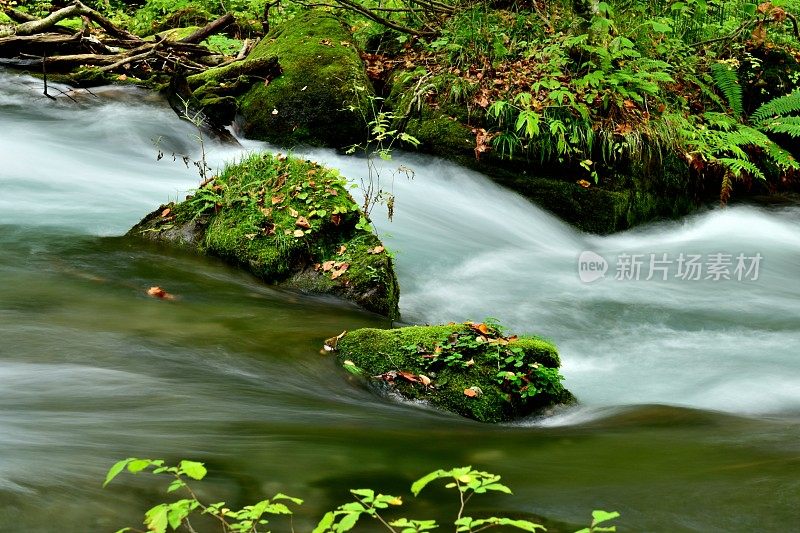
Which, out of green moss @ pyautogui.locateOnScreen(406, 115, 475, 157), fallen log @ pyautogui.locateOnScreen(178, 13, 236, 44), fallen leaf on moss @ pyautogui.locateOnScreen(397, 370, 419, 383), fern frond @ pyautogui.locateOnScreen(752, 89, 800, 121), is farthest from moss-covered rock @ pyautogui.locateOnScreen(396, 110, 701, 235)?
fallen leaf on moss @ pyautogui.locateOnScreen(397, 370, 419, 383)

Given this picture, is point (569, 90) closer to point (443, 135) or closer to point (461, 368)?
point (443, 135)

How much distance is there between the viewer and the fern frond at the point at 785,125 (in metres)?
9.41

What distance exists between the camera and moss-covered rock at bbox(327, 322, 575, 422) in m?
4.18

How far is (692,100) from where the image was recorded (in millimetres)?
10188

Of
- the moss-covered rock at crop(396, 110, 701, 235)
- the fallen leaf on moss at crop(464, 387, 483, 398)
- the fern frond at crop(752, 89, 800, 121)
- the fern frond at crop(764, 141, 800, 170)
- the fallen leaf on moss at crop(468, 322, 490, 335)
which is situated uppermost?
the fern frond at crop(752, 89, 800, 121)

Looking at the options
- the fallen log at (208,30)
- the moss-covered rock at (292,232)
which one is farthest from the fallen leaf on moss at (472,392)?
the fallen log at (208,30)

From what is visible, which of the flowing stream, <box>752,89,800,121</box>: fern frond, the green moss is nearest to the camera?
the flowing stream

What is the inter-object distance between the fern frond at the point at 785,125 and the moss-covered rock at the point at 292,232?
614 centimetres

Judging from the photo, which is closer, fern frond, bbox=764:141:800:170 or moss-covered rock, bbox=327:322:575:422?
moss-covered rock, bbox=327:322:575:422

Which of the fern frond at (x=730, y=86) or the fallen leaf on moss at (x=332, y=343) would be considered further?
the fern frond at (x=730, y=86)

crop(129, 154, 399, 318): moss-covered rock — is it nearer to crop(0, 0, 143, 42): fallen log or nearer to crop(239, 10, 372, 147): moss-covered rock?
crop(239, 10, 372, 147): moss-covered rock

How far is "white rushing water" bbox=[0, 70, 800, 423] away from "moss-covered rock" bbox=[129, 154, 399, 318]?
57cm

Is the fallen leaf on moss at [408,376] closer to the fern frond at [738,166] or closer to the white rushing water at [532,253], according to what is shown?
the white rushing water at [532,253]

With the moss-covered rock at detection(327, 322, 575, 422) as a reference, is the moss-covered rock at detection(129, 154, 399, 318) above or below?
above
